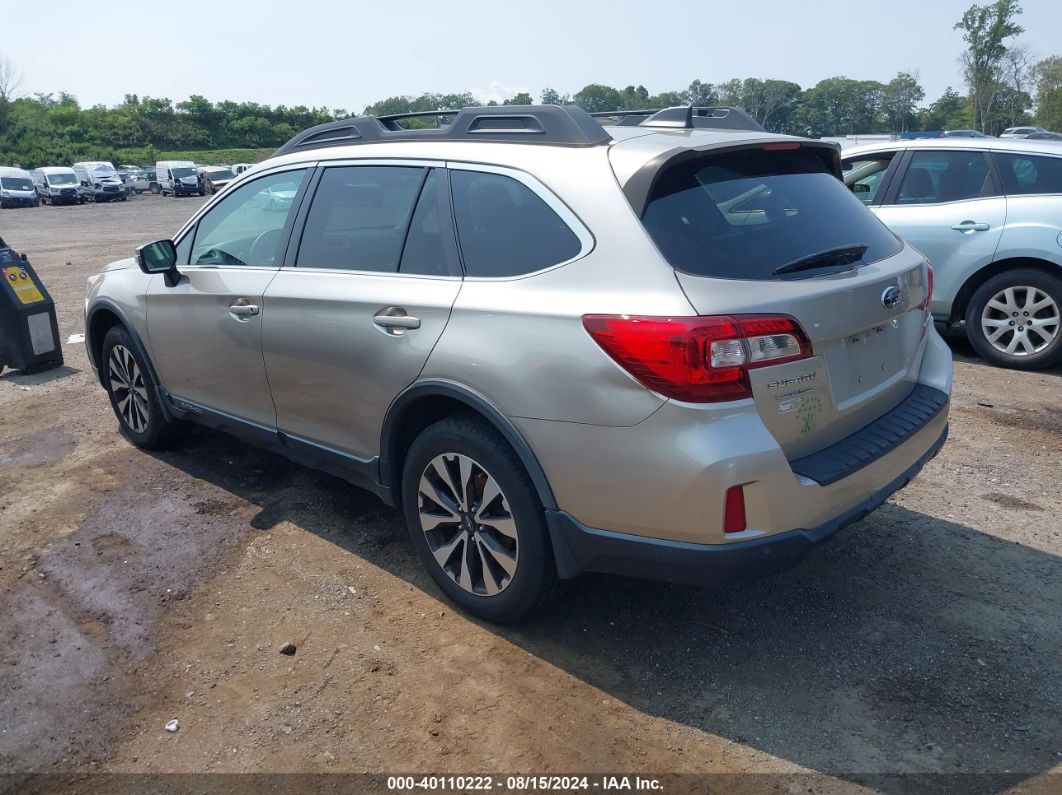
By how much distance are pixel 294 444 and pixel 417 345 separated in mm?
1153

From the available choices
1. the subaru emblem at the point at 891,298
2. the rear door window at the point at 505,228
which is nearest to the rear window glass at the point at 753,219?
the subaru emblem at the point at 891,298

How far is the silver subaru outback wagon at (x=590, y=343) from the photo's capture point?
2699 millimetres

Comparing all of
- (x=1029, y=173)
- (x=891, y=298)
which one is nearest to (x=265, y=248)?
(x=891, y=298)

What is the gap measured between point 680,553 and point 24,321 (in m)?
6.69

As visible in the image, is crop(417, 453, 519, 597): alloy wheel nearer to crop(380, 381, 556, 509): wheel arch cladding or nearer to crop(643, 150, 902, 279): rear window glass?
crop(380, 381, 556, 509): wheel arch cladding

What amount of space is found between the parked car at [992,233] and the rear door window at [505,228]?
16.5ft

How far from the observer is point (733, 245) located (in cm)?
290

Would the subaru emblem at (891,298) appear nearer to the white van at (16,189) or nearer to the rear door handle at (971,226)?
the rear door handle at (971,226)

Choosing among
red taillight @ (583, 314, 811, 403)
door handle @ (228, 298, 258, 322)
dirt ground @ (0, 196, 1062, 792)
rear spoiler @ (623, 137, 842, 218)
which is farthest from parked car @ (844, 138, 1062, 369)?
door handle @ (228, 298, 258, 322)

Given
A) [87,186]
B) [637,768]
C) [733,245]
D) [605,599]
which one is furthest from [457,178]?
[87,186]

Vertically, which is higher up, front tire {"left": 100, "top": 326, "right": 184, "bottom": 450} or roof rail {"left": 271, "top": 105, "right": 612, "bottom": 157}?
roof rail {"left": 271, "top": 105, "right": 612, "bottom": 157}

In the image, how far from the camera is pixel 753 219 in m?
3.03

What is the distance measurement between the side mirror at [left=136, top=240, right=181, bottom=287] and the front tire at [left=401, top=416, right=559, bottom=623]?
6.76 feet

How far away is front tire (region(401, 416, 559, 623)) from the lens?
3092 mm
